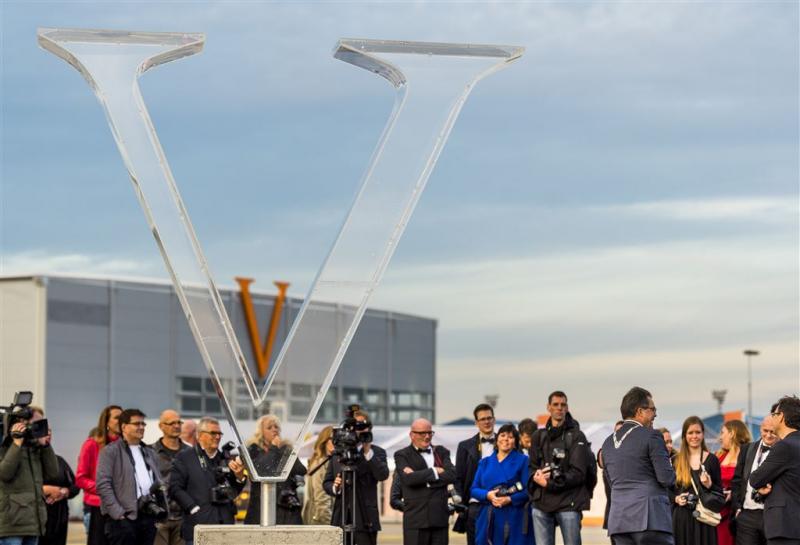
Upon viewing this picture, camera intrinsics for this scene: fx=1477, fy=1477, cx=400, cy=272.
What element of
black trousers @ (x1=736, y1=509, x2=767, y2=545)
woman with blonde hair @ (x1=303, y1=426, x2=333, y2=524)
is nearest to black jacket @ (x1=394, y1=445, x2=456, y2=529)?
woman with blonde hair @ (x1=303, y1=426, x2=333, y2=524)

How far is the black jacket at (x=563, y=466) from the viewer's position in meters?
13.3

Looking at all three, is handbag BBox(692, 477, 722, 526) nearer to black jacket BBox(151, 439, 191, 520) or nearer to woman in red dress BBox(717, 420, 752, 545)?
woman in red dress BBox(717, 420, 752, 545)

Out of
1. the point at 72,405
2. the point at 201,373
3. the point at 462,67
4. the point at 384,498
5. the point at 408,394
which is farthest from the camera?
the point at 408,394

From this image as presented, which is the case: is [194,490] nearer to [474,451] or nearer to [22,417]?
[22,417]

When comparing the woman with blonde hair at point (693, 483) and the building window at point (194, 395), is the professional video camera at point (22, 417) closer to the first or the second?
the woman with blonde hair at point (693, 483)

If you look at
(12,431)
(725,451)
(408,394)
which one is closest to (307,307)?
(12,431)

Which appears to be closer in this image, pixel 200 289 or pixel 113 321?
pixel 200 289

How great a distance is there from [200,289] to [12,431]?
2.80 meters

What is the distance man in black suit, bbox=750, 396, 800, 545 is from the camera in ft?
35.0

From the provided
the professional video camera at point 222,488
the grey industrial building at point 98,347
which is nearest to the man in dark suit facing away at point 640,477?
the professional video camera at point 222,488

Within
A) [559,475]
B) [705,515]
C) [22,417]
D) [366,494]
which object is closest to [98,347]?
[366,494]

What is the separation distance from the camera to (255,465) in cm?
1004

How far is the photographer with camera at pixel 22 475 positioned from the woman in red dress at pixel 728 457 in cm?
595

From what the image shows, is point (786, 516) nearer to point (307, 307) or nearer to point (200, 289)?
point (307, 307)
